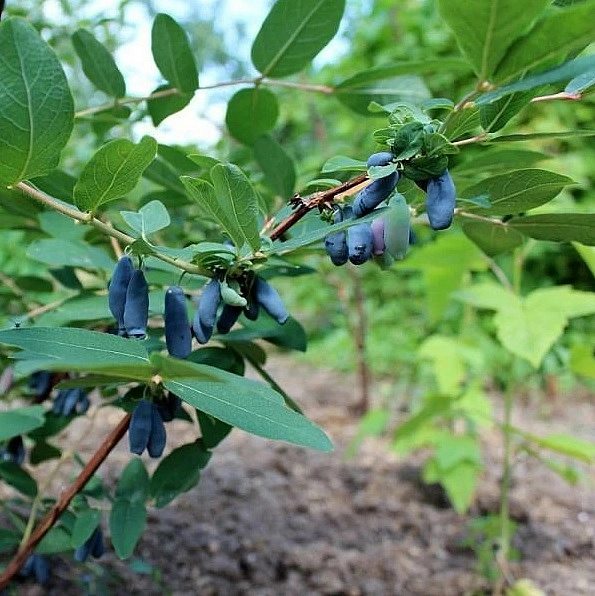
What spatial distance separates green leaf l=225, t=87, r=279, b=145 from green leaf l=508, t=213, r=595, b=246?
0.39 m

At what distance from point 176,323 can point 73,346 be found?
0.10 meters

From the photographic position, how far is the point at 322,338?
3.97 m

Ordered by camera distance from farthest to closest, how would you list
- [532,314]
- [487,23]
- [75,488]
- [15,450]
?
[532,314]
[15,450]
[75,488]
[487,23]

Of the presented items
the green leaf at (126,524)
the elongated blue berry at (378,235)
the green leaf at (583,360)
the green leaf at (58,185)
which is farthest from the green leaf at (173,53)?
the green leaf at (583,360)

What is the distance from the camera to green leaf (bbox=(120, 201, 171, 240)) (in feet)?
1.75

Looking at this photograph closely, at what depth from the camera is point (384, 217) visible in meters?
0.54

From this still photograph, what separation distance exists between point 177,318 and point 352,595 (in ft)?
2.98

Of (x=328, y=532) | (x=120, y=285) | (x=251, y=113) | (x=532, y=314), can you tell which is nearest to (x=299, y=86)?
(x=251, y=113)

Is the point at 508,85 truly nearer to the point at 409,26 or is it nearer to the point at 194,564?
the point at 194,564

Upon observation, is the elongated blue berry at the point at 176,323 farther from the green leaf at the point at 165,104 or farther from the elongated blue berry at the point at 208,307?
the green leaf at the point at 165,104

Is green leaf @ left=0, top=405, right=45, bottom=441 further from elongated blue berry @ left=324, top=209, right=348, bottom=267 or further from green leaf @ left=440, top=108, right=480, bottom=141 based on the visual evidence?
green leaf @ left=440, top=108, right=480, bottom=141

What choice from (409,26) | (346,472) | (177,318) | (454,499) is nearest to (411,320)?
(409,26)

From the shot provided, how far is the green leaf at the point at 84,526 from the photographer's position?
784 millimetres

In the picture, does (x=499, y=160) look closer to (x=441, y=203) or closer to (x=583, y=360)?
(x=441, y=203)
